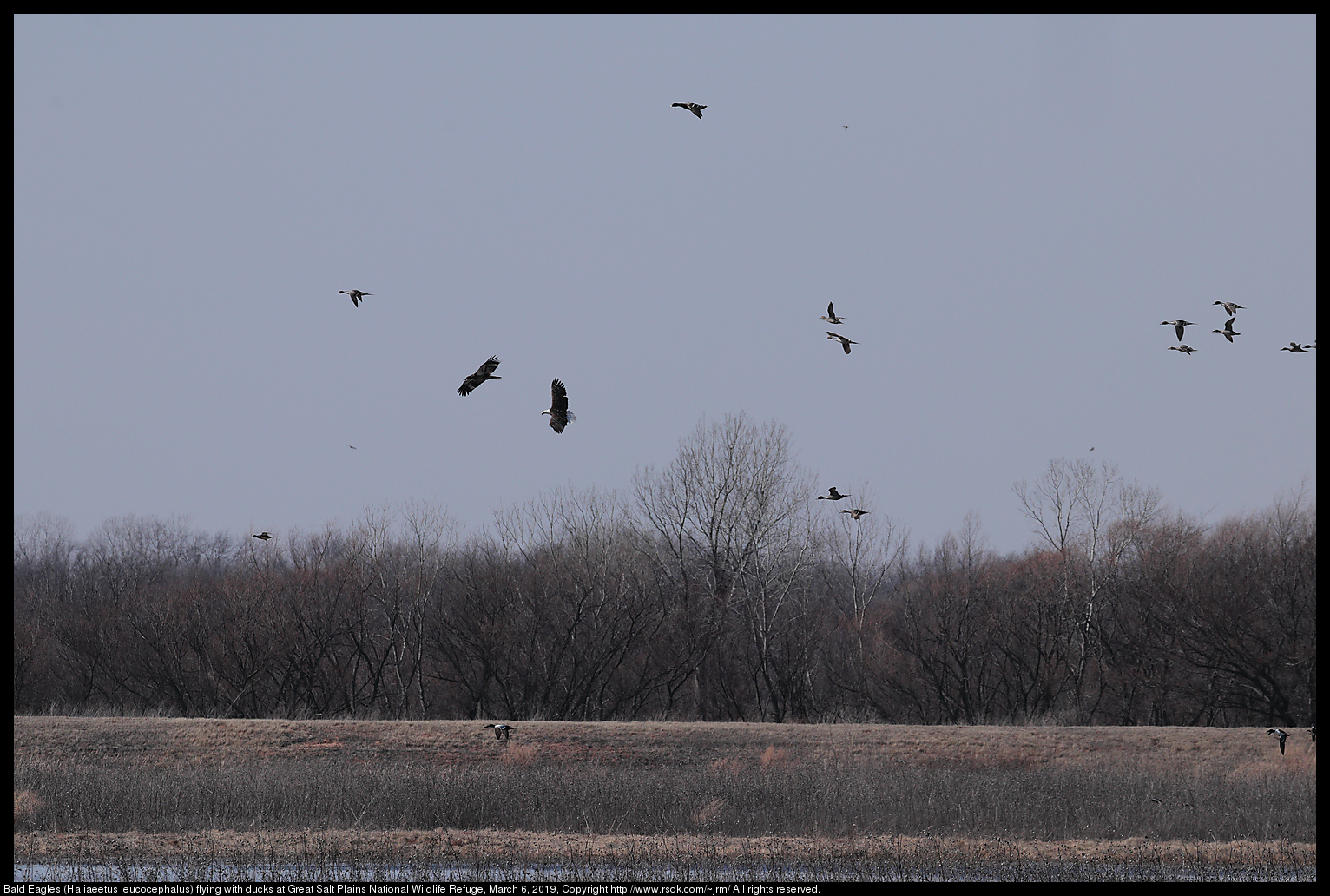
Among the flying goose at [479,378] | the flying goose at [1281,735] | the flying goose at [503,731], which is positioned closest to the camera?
the flying goose at [479,378]

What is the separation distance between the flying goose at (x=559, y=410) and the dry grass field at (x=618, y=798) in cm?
630

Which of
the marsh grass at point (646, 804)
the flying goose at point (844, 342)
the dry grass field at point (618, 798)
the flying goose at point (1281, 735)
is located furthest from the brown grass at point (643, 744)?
the flying goose at point (844, 342)

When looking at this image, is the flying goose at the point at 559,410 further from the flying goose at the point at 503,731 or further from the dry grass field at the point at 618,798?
the flying goose at the point at 503,731

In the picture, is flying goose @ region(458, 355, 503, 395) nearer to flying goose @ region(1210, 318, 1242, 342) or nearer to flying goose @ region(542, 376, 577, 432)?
flying goose @ region(542, 376, 577, 432)

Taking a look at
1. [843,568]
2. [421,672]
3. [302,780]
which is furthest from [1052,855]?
[843,568]

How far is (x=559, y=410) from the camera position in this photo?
53.2 ft

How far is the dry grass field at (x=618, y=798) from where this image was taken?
19.3 m

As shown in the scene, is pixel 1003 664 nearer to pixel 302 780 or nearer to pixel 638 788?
pixel 638 788

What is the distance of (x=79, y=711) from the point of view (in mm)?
37594

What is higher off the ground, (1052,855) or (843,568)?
(843,568)

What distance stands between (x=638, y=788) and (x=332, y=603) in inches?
922

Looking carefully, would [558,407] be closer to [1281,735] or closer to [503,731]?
[503,731]

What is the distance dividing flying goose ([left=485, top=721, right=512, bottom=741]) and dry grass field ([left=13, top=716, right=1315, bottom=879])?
0.17 meters

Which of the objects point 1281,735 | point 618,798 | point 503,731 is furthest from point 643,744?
point 1281,735
